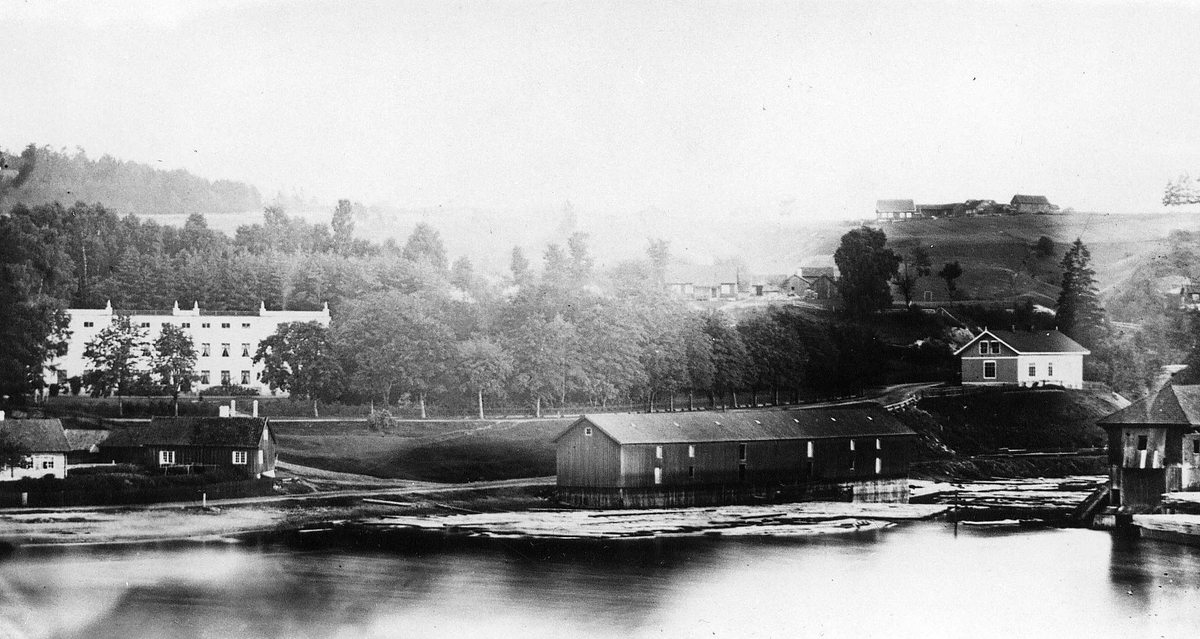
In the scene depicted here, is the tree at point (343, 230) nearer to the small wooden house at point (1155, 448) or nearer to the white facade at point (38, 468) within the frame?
the white facade at point (38, 468)

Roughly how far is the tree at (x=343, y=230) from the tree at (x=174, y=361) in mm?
945

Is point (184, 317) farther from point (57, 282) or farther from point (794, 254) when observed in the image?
point (794, 254)

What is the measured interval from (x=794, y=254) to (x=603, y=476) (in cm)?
171

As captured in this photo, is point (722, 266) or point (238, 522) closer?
point (238, 522)

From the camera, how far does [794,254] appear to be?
7.91 m

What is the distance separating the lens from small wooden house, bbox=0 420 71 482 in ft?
23.7

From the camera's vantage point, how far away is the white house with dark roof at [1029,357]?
8.07m

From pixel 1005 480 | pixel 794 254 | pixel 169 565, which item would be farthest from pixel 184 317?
pixel 1005 480

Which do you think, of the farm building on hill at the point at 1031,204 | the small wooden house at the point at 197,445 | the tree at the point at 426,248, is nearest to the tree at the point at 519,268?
the tree at the point at 426,248

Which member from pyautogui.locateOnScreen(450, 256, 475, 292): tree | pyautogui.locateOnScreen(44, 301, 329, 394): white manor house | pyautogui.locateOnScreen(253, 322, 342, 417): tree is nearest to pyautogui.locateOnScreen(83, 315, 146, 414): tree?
pyautogui.locateOnScreen(44, 301, 329, 394): white manor house

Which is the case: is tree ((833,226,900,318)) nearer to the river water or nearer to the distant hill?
the river water

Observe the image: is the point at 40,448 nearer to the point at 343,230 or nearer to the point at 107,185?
the point at 107,185

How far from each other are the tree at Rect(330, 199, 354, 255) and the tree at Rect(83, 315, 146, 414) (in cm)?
114

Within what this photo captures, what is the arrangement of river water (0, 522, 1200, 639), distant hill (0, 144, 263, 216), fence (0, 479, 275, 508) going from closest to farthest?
river water (0, 522, 1200, 639) → fence (0, 479, 275, 508) → distant hill (0, 144, 263, 216)
